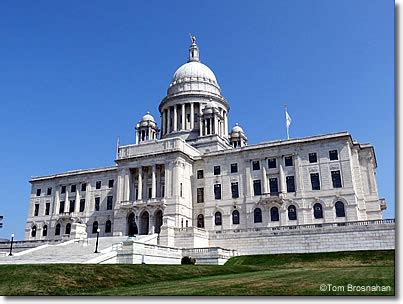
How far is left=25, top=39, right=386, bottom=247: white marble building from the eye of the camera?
56000 millimetres

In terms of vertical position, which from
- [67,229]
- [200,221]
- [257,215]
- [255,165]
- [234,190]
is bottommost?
[67,229]

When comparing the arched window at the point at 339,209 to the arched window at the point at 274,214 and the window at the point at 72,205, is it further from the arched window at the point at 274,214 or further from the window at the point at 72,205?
the window at the point at 72,205

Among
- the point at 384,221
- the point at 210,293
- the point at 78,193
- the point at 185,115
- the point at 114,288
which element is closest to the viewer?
the point at 210,293

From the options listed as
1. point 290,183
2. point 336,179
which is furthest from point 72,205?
point 336,179

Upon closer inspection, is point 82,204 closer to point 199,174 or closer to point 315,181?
point 199,174

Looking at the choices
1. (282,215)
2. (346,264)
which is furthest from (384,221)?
(282,215)

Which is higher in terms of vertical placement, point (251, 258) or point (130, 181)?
point (130, 181)

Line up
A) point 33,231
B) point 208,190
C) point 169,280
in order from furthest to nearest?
point 33,231 → point 208,190 → point 169,280

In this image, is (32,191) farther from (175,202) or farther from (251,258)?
(251,258)

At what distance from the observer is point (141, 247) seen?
39.4 m

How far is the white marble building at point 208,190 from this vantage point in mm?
56000

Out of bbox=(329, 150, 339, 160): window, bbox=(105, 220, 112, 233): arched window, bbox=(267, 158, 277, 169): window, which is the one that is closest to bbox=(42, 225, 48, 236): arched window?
bbox=(105, 220, 112, 233): arched window

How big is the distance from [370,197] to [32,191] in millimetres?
61297

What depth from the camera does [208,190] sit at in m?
64.3
